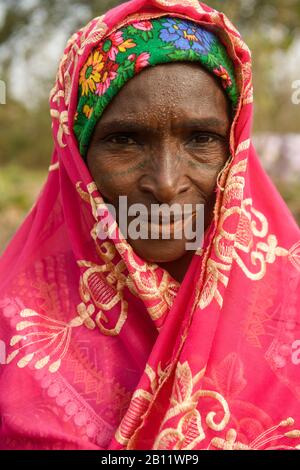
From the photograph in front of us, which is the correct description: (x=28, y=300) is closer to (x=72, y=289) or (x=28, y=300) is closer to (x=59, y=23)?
(x=72, y=289)

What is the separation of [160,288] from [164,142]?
0.44 meters

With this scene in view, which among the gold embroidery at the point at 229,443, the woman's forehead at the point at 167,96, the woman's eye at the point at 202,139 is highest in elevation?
the woman's forehead at the point at 167,96

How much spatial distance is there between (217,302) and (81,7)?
35.5ft

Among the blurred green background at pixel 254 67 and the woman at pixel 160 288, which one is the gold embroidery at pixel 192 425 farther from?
the blurred green background at pixel 254 67

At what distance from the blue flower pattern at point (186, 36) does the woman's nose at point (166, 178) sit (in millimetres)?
327

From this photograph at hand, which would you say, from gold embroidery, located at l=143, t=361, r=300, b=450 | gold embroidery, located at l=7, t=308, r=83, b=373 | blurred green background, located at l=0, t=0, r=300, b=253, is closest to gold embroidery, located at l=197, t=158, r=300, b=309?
gold embroidery, located at l=143, t=361, r=300, b=450

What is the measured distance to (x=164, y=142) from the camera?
1653 mm

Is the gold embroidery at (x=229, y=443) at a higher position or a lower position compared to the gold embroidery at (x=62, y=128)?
lower

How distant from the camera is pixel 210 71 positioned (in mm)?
1702

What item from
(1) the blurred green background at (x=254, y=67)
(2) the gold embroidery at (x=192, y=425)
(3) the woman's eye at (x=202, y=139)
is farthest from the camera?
(1) the blurred green background at (x=254, y=67)

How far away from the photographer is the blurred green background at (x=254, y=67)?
26.2 feet

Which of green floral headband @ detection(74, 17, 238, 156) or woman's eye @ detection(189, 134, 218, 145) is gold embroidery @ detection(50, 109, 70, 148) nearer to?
green floral headband @ detection(74, 17, 238, 156)

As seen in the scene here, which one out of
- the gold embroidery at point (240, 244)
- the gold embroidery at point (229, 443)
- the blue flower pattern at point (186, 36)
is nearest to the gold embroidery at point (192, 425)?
the gold embroidery at point (229, 443)

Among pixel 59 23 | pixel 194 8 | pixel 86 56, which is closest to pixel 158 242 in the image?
pixel 86 56
